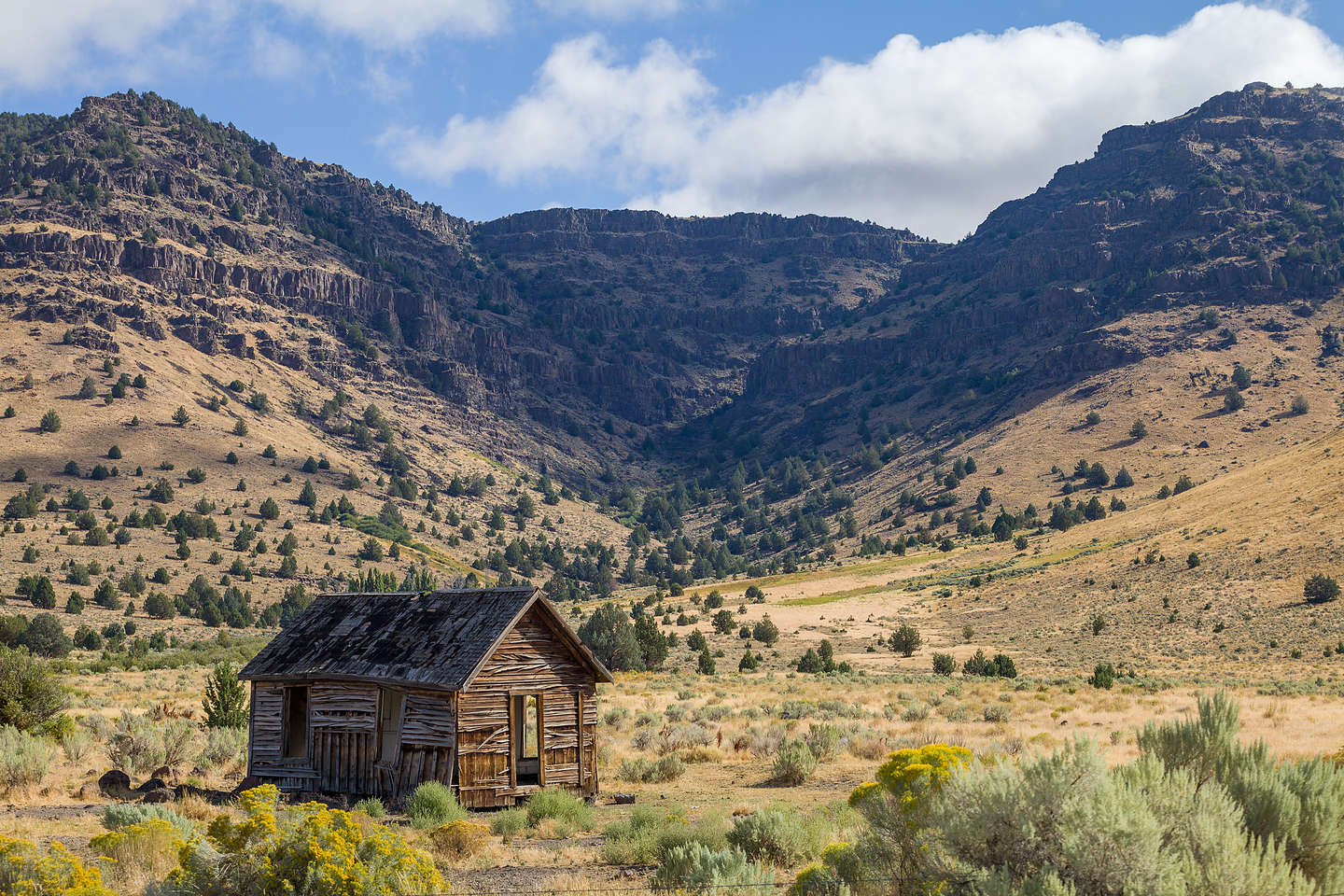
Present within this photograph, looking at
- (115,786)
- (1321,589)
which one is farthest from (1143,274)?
(115,786)

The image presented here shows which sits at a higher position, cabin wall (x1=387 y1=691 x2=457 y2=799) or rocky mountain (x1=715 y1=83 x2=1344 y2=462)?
rocky mountain (x1=715 y1=83 x2=1344 y2=462)

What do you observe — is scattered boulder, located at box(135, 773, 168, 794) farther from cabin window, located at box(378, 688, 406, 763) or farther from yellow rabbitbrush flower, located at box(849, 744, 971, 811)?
yellow rabbitbrush flower, located at box(849, 744, 971, 811)

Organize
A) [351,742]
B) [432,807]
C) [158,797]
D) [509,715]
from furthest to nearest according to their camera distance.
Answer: [351,742] < [509,715] < [158,797] < [432,807]

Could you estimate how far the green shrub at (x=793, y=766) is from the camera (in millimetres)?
21344

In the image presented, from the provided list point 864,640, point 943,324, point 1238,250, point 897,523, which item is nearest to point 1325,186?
point 1238,250

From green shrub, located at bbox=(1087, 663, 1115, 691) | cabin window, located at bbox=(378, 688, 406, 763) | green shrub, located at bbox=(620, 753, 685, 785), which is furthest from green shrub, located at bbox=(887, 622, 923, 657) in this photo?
cabin window, located at bbox=(378, 688, 406, 763)

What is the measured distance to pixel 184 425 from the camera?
120m

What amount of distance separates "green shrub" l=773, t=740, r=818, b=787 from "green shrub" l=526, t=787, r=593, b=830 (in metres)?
5.36

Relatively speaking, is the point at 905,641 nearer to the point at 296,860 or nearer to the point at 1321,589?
the point at 1321,589

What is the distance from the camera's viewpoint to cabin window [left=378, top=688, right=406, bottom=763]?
19.6m

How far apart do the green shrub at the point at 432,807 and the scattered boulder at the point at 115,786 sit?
6.62m

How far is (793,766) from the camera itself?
21.4 m

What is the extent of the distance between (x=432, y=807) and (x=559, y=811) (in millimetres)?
2178

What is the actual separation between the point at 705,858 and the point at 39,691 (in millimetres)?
20426
